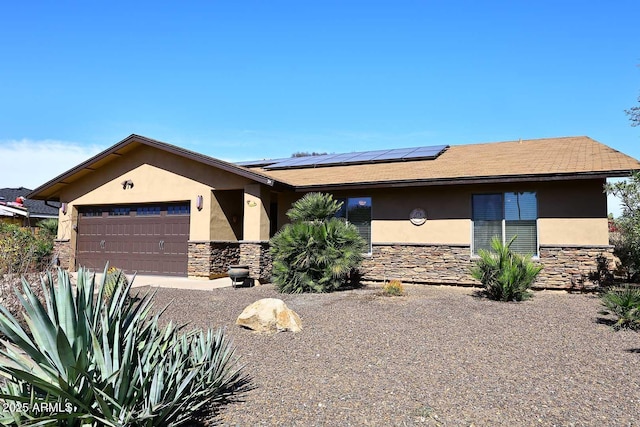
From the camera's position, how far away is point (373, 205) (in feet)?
43.7

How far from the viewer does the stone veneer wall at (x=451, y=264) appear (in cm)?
1077

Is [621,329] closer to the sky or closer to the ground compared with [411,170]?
closer to the ground

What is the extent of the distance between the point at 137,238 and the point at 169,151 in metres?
3.65

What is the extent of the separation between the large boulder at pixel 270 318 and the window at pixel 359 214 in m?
6.64

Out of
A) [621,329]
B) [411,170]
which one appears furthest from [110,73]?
[621,329]

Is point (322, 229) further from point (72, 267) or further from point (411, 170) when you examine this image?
point (72, 267)

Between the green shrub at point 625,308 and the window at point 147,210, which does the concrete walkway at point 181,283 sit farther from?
the green shrub at point 625,308

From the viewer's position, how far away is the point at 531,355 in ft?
18.1

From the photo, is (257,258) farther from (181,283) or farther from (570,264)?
(570,264)

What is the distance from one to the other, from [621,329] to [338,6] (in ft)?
33.3

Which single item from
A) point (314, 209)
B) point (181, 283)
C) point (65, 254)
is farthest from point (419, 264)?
point (65, 254)

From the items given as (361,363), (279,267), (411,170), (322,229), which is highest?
(411,170)

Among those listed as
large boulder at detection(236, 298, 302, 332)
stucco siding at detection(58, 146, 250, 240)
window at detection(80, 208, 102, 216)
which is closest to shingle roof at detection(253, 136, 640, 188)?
stucco siding at detection(58, 146, 250, 240)

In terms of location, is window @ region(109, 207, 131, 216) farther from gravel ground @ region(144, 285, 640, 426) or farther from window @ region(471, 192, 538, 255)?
window @ region(471, 192, 538, 255)
